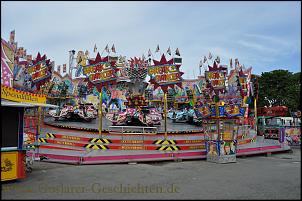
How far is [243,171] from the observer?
32.6ft

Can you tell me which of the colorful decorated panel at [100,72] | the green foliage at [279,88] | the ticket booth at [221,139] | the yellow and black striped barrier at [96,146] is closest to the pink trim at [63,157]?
the yellow and black striped barrier at [96,146]

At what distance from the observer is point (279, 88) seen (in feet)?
145

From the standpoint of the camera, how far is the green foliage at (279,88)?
4138 centimetres

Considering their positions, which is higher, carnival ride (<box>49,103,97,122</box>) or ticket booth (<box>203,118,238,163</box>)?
carnival ride (<box>49,103,97,122</box>)

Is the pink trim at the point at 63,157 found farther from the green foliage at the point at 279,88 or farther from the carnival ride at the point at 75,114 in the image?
the green foliage at the point at 279,88

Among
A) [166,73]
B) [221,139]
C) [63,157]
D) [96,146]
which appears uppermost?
[166,73]

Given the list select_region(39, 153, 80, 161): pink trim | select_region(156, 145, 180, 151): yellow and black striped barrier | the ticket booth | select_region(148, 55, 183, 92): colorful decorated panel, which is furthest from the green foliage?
select_region(39, 153, 80, 161): pink trim

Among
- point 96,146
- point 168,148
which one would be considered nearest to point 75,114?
point 96,146

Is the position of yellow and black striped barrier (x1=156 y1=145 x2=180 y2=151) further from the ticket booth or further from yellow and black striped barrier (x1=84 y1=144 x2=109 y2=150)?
yellow and black striped barrier (x1=84 y1=144 x2=109 y2=150)

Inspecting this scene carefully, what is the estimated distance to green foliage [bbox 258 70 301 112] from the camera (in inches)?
1629

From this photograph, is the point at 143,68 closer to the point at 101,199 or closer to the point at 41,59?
the point at 41,59

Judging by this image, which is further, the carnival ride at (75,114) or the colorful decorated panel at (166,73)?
the carnival ride at (75,114)

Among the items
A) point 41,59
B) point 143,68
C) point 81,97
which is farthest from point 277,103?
point 41,59

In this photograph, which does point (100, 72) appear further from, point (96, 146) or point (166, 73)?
point (96, 146)
